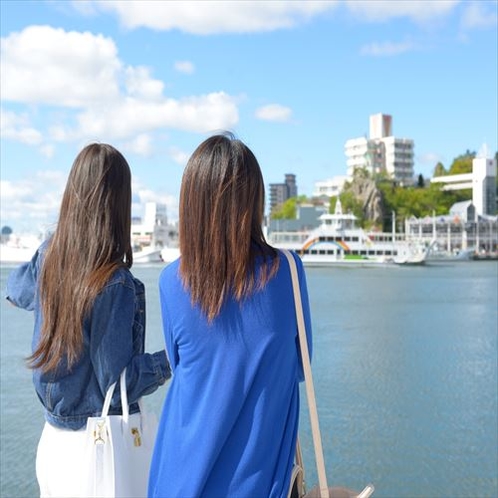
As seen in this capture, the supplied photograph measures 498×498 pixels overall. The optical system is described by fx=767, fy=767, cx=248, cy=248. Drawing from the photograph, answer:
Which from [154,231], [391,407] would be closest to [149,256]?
[154,231]

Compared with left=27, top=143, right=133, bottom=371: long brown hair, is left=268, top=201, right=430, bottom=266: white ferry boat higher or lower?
lower

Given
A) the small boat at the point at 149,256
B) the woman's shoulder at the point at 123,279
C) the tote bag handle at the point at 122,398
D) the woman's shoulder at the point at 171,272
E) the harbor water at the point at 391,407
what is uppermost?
the woman's shoulder at the point at 171,272

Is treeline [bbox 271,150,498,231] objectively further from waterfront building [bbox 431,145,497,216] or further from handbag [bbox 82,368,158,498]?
handbag [bbox 82,368,158,498]

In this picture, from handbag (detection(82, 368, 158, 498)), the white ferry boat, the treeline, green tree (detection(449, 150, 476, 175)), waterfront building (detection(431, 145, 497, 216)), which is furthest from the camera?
green tree (detection(449, 150, 476, 175))

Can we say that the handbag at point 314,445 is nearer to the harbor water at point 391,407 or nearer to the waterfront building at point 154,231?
the harbor water at point 391,407

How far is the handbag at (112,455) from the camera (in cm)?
184

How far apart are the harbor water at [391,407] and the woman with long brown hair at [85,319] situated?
13.0 ft

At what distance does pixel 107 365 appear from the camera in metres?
1.86

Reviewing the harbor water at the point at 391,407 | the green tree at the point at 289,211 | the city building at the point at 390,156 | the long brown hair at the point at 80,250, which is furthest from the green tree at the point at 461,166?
the long brown hair at the point at 80,250

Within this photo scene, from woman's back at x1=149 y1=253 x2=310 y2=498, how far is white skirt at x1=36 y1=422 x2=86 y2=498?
338 millimetres

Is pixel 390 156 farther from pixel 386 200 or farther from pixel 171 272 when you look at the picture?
pixel 171 272

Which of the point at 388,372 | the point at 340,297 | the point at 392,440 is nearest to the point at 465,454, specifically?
the point at 392,440

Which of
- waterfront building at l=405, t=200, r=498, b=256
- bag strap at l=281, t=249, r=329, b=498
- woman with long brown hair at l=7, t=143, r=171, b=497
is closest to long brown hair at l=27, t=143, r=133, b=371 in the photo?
woman with long brown hair at l=7, t=143, r=171, b=497

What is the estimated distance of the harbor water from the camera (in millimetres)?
6148
